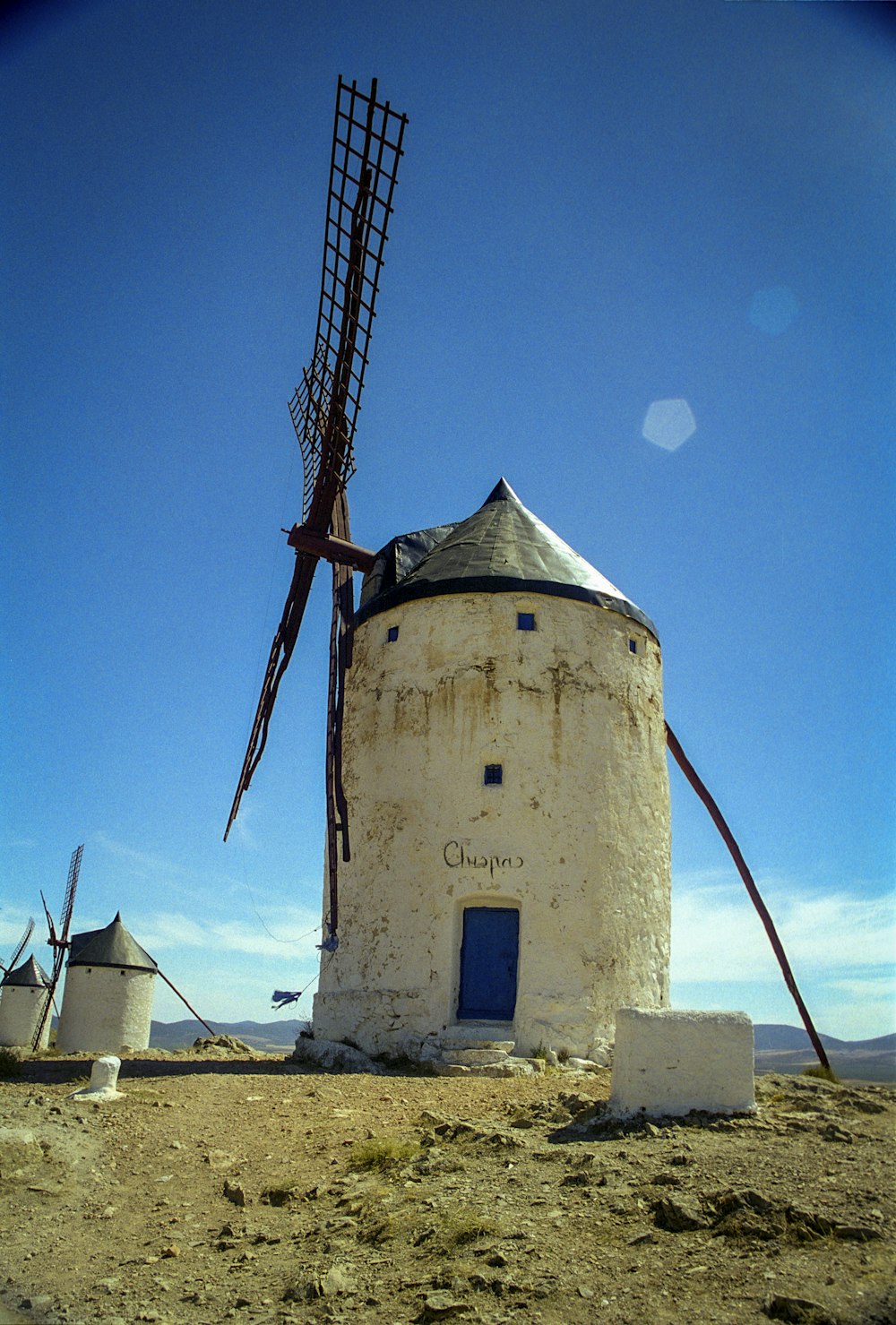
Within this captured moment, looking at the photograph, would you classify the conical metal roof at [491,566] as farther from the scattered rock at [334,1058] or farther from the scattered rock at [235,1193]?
the scattered rock at [235,1193]

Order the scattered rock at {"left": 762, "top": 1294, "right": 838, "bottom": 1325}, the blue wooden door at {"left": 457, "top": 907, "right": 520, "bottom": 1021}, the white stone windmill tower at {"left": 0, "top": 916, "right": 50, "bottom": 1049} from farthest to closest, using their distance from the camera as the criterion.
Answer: the white stone windmill tower at {"left": 0, "top": 916, "right": 50, "bottom": 1049} < the blue wooden door at {"left": 457, "top": 907, "right": 520, "bottom": 1021} < the scattered rock at {"left": 762, "top": 1294, "right": 838, "bottom": 1325}

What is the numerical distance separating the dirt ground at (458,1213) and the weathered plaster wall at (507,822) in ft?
11.3

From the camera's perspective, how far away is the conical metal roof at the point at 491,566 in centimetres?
1410

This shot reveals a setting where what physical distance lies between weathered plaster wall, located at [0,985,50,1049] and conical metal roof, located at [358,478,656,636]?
1674cm

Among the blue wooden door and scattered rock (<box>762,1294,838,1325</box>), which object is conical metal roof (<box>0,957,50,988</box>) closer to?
the blue wooden door

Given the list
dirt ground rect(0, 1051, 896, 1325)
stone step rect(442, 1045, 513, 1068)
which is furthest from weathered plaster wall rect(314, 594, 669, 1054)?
dirt ground rect(0, 1051, 896, 1325)

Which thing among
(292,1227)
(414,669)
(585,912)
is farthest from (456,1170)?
(414,669)

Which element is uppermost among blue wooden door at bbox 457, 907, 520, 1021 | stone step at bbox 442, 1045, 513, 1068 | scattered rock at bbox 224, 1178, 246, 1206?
blue wooden door at bbox 457, 907, 520, 1021

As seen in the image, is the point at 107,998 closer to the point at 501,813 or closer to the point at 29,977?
the point at 29,977

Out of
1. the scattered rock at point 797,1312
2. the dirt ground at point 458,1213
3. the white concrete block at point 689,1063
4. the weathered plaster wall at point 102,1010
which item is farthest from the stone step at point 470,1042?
the weathered plaster wall at point 102,1010

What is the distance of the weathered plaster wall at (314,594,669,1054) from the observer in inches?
495


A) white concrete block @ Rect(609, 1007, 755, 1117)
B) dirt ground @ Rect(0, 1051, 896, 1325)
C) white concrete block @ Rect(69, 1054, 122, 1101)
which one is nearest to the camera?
dirt ground @ Rect(0, 1051, 896, 1325)

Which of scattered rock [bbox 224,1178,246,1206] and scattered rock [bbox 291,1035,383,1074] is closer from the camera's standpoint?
scattered rock [bbox 224,1178,246,1206]

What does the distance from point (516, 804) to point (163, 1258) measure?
750cm
